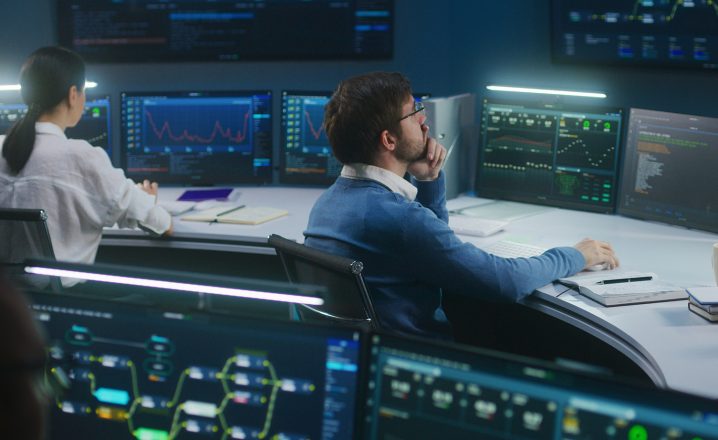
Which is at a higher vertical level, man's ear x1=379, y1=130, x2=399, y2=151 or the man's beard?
man's ear x1=379, y1=130, x2=399, y2=151

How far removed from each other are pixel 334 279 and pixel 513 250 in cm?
97

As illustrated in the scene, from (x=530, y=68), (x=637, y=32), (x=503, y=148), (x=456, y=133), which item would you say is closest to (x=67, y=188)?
(x=456, y=133)

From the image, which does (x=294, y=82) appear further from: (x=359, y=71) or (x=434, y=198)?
(x=434, y=198)

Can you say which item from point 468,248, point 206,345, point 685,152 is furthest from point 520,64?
point 206,345

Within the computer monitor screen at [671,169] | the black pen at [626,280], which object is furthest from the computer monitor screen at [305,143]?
the black pen at [626,280]

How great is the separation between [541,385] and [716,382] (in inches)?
39.9

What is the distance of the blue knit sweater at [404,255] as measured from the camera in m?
2.38

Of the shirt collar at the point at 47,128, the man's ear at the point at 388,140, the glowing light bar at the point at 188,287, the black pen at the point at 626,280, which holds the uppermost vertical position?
the man's ear at the point at 388,140

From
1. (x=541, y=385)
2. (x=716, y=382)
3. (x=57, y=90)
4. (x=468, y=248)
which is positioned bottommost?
(x=716, y=382)

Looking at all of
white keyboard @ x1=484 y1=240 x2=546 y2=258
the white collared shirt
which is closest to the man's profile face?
white keyboard @ x1=484 y1=240 x2=546 y2=258

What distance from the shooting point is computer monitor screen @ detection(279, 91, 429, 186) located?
3.98 m

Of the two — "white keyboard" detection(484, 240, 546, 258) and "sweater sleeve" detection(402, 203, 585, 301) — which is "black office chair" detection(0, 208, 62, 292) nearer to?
"sweater sleeve" detection(402, 203, 585, 301)

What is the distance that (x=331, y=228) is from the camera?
7.98 ft

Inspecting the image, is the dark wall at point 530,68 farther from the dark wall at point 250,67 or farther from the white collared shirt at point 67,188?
the white collared shirt at point 67,188
